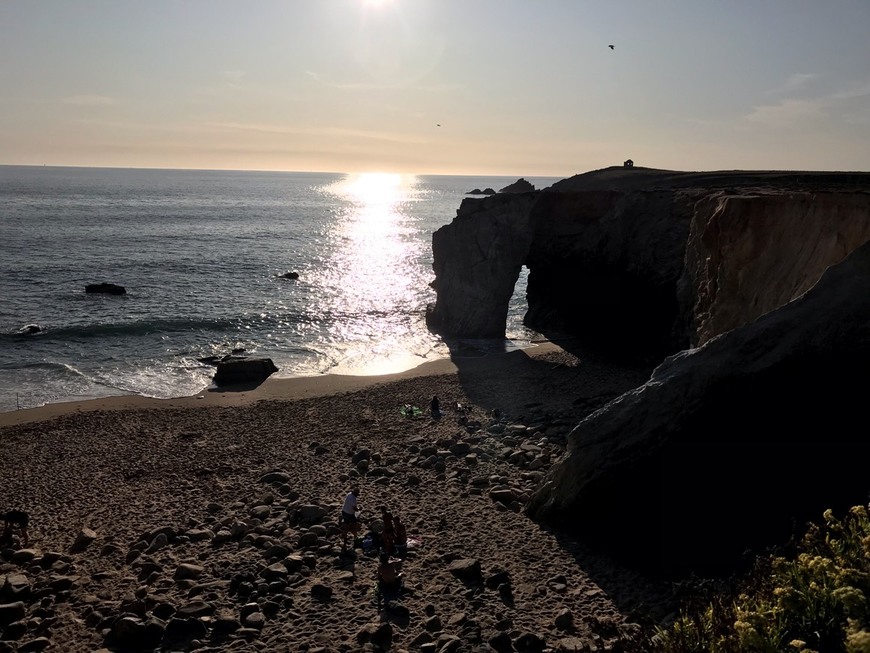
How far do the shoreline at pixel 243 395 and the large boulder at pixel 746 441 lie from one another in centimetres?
1714

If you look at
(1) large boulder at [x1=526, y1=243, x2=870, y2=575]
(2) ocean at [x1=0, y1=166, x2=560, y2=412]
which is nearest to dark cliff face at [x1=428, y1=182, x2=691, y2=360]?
(2) ocean at [x1=0, y1=166, x2=560, y2=412]

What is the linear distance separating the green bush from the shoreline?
70.9 ft

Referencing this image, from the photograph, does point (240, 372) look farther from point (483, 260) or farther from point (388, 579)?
point (388, 579)

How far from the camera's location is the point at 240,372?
1172 inches

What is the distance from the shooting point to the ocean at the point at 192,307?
104 ft

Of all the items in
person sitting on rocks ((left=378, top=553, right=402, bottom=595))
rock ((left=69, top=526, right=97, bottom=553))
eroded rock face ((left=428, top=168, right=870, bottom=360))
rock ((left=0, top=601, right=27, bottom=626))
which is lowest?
rock ((left=69, top=526, right=97, bottom=553))

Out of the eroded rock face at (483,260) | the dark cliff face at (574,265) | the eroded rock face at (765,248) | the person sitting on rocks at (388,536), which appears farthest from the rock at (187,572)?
the eroded rock face at (483,260)

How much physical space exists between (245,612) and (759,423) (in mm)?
10470

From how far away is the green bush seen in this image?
20.4ft

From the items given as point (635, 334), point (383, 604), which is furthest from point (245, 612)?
point (635, 334)

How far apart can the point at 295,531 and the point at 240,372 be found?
643 inches

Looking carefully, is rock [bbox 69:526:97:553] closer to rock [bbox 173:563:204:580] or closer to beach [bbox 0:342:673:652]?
beach [bbox 0:342:673:652]

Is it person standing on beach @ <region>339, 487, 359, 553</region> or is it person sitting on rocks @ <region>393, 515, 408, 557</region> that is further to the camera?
person standing on beach @ <region>339, 487, 359, 553</region>

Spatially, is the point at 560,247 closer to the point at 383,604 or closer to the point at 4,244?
the point at 383,604
